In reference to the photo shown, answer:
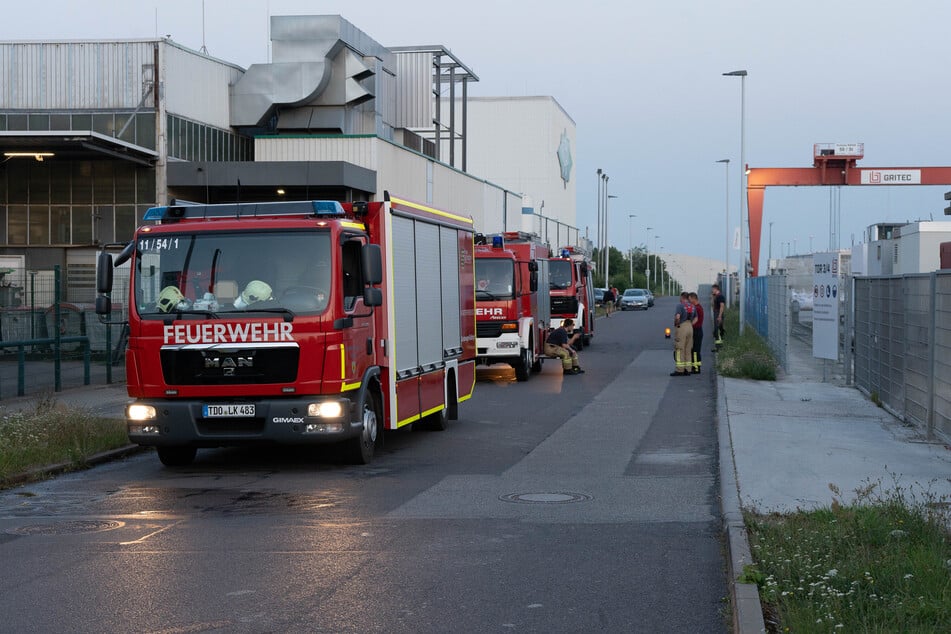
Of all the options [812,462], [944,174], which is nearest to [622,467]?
[812,462]

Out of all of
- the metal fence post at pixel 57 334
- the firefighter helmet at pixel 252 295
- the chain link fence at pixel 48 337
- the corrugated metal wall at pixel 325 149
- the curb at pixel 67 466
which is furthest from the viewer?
the corrugated metal wall at pixel 325 149

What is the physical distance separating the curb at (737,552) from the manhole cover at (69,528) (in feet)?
15.4

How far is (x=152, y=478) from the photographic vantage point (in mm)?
12445

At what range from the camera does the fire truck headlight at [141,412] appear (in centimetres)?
1230

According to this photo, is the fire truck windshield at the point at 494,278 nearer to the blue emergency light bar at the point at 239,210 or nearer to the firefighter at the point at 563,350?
the firefighter at the point at 563,350

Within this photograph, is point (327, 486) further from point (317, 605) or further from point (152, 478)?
point (317, 605)

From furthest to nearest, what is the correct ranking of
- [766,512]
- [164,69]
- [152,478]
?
[164,69]
[152,478]
[766,512]

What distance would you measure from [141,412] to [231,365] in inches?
43.1

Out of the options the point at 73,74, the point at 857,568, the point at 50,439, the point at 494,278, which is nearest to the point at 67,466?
the point at 50,439

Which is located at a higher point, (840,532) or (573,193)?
(573,193)

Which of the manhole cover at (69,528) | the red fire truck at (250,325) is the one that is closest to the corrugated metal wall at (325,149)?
the red fire truck at (250,325)

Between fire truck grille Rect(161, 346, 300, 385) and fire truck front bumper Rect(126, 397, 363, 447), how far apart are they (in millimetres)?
223

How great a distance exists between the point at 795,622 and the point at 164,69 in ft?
109

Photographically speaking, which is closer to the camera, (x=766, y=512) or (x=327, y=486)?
(x=766, y=512)
